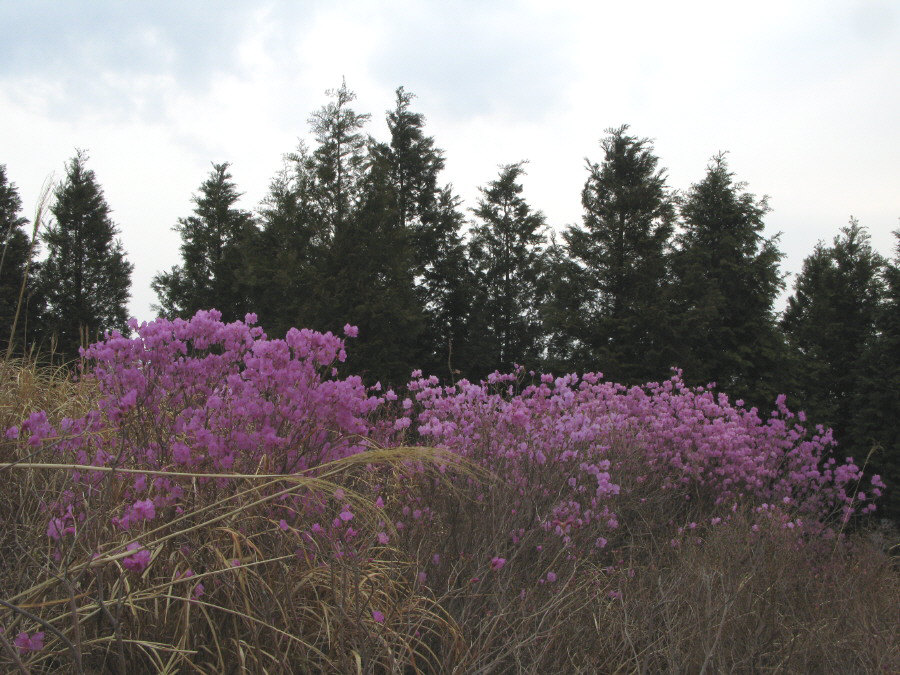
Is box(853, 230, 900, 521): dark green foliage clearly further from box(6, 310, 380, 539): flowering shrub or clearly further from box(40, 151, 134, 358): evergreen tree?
box(40, 151, 134, 358): evergreen tree

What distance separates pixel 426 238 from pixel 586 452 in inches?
646

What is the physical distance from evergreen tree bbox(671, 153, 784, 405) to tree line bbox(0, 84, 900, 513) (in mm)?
48

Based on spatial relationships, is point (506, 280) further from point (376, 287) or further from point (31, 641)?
point (31, 641)

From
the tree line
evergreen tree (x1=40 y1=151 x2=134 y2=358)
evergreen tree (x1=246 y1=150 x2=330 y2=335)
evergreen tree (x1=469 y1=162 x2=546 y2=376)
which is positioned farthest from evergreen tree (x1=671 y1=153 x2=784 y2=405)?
evergreen tree (x1=40 y1=151 x2=134 y2=358)

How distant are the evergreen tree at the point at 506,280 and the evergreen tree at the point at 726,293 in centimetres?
503

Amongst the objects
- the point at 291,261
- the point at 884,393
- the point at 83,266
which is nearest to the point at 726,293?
the point at 884,393

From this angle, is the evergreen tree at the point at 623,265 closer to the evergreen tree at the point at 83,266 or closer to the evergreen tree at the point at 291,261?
the evergreen tree at the point at 291,261

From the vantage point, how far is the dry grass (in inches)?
74.5

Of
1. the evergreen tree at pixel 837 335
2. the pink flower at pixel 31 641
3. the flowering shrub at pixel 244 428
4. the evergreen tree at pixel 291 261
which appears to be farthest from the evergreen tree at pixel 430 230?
the pink flower at pixel 31 641

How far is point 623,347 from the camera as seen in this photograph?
14.6 metres

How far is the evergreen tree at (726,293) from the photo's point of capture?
14758mm

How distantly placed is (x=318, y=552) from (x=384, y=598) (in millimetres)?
420

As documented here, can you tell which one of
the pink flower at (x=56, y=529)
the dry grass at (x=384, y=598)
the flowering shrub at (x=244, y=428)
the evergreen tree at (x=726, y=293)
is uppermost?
the evergreen tree at (x=726, y=293)

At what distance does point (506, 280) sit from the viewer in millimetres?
20531
